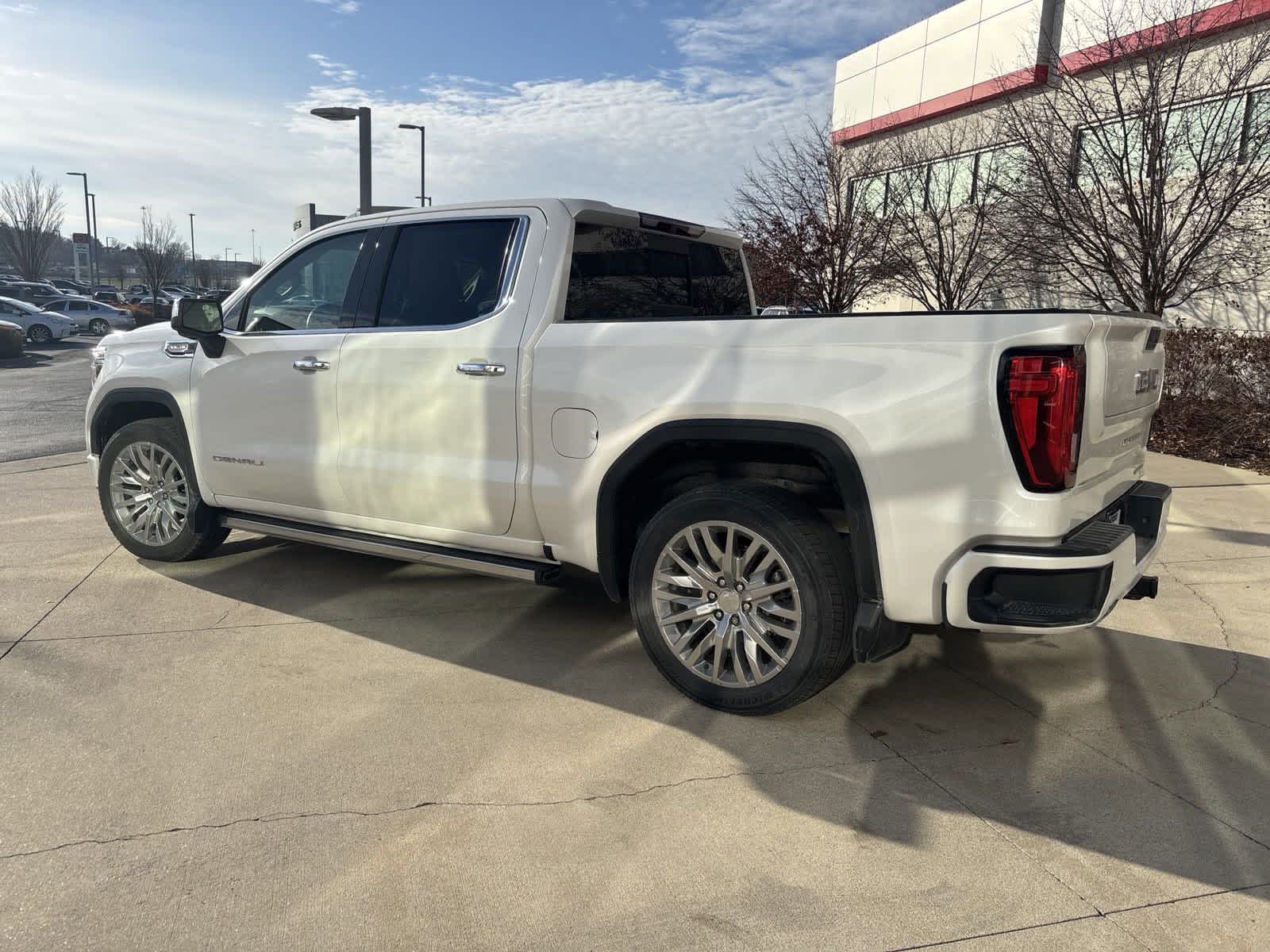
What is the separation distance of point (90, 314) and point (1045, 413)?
39.7 meters

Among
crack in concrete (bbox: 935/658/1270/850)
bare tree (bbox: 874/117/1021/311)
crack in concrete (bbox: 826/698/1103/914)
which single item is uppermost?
bare tree (bbox: 874/117/1021/311)

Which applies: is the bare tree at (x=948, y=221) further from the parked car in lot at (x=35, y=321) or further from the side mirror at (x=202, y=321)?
the parked car in lot at (x=35, y=321)

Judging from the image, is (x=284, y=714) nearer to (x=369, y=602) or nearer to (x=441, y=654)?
(x=441, y=654)

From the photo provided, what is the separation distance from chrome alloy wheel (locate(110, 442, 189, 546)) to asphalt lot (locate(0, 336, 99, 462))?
514 cm

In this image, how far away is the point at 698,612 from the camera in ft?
12.2

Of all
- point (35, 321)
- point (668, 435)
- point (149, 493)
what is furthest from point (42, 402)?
point (35, 321)

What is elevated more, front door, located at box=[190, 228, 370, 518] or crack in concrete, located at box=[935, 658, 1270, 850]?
front door, located at box=[190, 228, 370, 518]

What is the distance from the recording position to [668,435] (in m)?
3.61

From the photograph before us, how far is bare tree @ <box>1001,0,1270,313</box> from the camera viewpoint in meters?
11.4

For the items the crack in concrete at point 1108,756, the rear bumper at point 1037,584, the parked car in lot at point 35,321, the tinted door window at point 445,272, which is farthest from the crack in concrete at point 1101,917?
the parked car in lot at point 35,321

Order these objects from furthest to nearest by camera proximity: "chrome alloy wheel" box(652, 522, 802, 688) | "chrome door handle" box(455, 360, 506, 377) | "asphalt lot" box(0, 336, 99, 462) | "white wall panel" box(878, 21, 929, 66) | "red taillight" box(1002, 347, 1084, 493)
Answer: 1. "white wall panel" box(878, 21, 929, 66)
2. "asphalt lot" box(0, 336, 99, 462)
3. "chrome door handle" box(455, 360, 506, 377)
4. "chrome alloy wheel" box(652, 522, 802, 688)
5. "red taillight" box(1002, 347, 1084, 493)

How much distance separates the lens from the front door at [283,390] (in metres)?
4.69

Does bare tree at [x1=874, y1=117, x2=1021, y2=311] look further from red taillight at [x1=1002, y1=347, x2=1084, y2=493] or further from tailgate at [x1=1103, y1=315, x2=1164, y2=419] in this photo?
red taillight at [x1=1002, y1=347, x2=1084, y2=493]

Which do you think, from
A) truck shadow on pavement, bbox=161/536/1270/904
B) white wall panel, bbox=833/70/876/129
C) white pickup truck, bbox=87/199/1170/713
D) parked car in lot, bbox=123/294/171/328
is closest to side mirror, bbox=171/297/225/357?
white pickup truck, bbox=87/199/1170/713
